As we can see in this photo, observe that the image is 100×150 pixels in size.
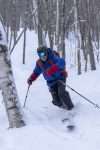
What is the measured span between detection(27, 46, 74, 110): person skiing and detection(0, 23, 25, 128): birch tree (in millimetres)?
1307

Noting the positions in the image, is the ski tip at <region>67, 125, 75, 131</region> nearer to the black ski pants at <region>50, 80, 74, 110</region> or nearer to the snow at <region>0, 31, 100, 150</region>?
the snow at <region>0, 31, 100, 150</region>

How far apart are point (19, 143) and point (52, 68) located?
2367 millimetres

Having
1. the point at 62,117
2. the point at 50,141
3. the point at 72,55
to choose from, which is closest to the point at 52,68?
the point at 62,117

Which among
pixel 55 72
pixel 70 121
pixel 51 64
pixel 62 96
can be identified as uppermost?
pixel 51 64

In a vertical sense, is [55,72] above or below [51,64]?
below

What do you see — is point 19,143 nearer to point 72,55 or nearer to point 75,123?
point 75,123

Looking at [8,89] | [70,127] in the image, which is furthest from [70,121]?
[8,89]

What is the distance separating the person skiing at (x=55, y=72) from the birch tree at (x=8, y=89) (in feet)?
4.29

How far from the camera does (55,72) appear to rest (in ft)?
26.4

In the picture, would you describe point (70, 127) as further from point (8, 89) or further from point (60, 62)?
point (60, 62)

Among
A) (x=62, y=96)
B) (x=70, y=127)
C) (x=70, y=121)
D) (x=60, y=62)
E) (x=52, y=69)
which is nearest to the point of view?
(x=70, y=127)

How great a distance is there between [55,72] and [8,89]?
1503 millimetres

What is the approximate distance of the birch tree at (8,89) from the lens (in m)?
6.74

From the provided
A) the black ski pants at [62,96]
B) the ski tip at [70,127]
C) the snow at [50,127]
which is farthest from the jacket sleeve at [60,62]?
the ski tip at [70,127]
